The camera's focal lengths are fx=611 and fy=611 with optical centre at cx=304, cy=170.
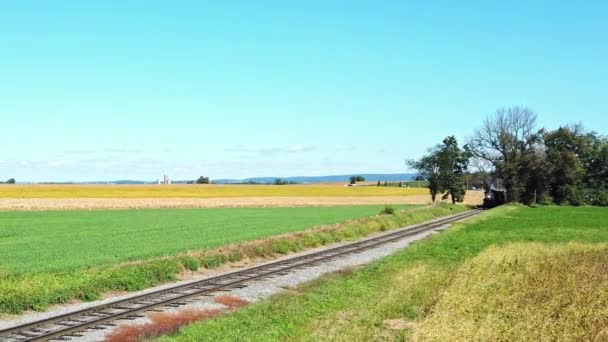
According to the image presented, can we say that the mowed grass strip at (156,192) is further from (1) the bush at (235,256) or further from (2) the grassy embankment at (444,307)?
(2) the grassy embankment at (444,307)

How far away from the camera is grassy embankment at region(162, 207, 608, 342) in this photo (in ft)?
→ 38.4

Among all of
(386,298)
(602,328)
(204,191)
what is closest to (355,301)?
(386,298)

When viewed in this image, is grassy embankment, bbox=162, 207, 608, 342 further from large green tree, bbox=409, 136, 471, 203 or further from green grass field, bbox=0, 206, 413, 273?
large green tree, bbox=409, 136, 471, 203

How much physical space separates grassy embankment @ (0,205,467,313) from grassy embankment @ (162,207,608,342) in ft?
19.5

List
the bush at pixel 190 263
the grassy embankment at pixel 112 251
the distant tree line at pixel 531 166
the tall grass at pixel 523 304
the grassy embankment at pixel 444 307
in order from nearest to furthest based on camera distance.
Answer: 1. the tall grass at pixel 523 304
2. the grassy embankment at pixel 444 307
3. the grassy embankment at pixel 112 251
4. the bush at pixel 190 263
5. the distant tree line at pixel 531 166

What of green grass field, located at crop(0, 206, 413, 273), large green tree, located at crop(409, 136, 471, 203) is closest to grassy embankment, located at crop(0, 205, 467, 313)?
green grass field, located at crop(0, 206, 413, 273)

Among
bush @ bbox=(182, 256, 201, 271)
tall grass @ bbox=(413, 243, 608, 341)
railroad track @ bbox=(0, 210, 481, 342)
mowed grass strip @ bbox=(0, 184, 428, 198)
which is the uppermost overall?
mowed grass strip @ bbox=(0, 184, 428, 198)

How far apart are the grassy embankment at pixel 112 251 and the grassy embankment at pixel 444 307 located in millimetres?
5940

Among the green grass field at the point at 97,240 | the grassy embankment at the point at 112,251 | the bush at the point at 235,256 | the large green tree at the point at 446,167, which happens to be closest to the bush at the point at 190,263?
the grassy embankment at the point at 112,251

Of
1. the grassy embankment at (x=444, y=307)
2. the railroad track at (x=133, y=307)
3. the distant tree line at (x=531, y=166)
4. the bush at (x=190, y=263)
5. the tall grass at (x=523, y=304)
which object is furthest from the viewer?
the distant tree line at (x=531, y=166)

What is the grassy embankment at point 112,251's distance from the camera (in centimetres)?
1881

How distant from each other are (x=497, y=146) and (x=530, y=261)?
290 feet

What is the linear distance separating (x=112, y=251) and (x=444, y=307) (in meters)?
19.6

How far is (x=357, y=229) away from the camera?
46.5 metres
